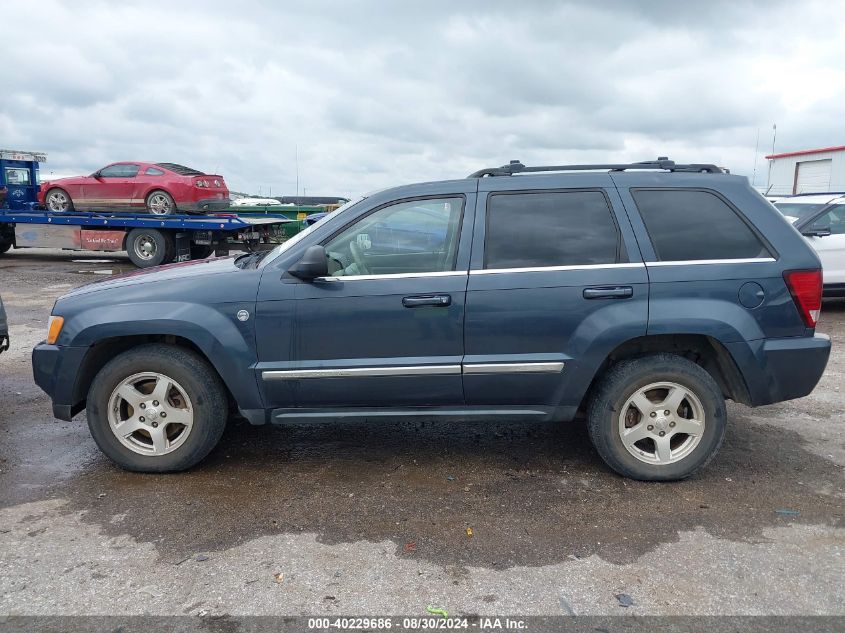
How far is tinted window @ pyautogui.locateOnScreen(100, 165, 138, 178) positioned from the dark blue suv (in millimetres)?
12810

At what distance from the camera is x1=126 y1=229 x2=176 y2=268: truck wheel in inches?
598

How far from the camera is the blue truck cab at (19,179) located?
17297 millimetres

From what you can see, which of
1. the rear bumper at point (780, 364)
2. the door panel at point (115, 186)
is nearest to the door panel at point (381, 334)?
the rear bumper at point (780, 364)

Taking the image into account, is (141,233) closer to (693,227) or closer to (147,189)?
(147,189)

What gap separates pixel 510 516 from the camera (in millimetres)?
3633

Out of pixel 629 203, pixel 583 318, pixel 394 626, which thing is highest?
pixel 629 203

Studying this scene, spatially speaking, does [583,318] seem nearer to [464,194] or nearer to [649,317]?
[649,317]

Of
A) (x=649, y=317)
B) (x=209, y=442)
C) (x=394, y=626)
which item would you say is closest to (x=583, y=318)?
(x=649, y=317)

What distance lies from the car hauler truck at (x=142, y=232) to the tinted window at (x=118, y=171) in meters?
0.87

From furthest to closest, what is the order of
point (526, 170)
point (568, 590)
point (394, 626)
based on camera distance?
point (526, 170)
point (568, 590)
point (394, 626)

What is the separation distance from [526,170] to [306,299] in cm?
159

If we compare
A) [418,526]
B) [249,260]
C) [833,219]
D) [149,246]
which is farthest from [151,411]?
[149,246]

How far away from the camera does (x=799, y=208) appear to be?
10039 millimetres

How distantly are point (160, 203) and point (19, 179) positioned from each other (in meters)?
5.12
